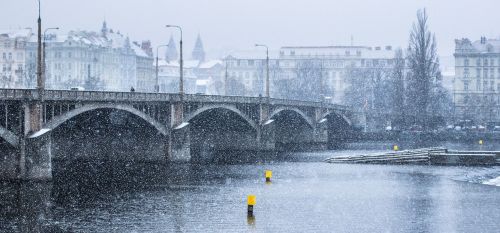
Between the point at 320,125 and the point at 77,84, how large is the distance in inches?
2803

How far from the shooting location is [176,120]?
80812 mm

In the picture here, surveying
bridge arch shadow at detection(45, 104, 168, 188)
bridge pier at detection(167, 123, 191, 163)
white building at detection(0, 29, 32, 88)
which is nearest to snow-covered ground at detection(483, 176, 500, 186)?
bridge arch shadow at detection(45, 104, 168, 188)

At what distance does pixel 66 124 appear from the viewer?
76500 millimetres

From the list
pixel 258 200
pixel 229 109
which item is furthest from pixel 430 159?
pixel 258 200

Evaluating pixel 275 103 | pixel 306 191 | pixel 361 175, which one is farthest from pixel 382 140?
pixel 306 191

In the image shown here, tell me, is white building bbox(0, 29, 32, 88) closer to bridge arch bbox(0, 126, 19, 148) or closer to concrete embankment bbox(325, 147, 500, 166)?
concrete embankment bbox(325, 147, 500, 166)

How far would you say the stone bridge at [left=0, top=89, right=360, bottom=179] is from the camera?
193 feet

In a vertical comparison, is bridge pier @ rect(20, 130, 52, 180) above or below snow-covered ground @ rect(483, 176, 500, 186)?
above

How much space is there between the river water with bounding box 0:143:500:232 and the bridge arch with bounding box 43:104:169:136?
→ 325cm

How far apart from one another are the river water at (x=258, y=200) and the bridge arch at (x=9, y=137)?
99.0 inches

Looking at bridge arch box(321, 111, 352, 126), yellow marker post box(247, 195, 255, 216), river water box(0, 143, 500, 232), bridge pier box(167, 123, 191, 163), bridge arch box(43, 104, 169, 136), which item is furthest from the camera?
bridge arch box(321, 111, 352, 126)

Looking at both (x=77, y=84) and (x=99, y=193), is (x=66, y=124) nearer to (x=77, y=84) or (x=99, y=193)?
(x=99, y=193)

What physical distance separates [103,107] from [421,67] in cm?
7829

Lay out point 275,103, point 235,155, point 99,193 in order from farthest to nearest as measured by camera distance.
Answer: point 275,103
point 235,155
point 99,193
